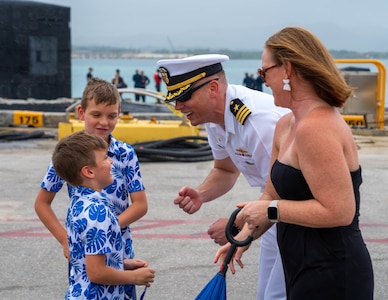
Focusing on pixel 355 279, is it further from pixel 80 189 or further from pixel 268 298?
pixel 80 189

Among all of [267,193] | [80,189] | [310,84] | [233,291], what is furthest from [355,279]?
[233,291]

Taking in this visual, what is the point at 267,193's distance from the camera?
3.31 meters

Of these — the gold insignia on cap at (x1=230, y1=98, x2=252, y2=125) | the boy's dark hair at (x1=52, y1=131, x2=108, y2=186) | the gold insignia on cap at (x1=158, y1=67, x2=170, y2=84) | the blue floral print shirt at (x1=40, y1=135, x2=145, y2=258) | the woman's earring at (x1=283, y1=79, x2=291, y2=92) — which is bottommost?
the blue floral print shirt at (x1=40, y1=135, x2=145, y2=258)

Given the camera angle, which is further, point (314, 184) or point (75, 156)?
point (75, 156)

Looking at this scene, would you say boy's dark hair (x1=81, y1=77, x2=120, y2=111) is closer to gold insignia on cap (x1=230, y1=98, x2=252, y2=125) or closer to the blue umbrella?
gold insignia on cap (x1=230, y1=98, x2=252, y2=125)

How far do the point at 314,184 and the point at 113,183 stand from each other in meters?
1.33

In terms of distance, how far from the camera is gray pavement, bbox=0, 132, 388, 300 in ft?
18.7

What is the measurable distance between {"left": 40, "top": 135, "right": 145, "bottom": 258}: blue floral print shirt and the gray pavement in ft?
5.59

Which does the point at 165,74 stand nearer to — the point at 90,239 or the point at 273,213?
the point at 90,239

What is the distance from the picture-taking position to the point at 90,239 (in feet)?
10.6

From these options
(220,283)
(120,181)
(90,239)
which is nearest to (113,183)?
(120,181)

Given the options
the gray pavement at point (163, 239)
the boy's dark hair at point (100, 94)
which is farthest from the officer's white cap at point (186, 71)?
the gray pavement at point (163, 239)

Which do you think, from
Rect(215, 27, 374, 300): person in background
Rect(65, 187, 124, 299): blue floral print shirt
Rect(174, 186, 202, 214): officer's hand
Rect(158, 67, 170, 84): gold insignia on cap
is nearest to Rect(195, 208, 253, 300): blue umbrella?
Rect(215, 27, 374, 300): person in background

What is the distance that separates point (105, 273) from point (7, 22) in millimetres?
18398
